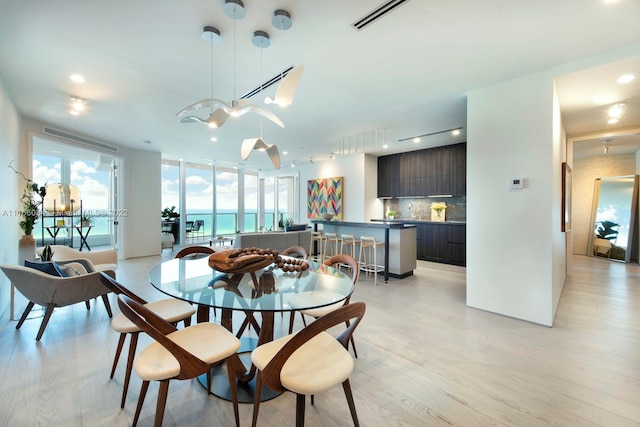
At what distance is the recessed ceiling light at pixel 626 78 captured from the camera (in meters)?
2.76

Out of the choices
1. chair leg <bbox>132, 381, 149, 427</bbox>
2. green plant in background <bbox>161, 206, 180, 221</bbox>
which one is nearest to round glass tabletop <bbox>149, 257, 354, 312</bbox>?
chair leg <bbox>132, 381, 149, 427</bbox>

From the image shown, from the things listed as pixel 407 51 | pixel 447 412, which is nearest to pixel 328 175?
pixel 407 51

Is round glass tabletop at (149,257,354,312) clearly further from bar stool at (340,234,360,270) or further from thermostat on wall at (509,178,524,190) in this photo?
bar stool at (340,234,360,270)

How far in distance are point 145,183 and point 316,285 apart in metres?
6.58

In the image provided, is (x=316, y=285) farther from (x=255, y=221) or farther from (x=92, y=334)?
(x=255, y=221)

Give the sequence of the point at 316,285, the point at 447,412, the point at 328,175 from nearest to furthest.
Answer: the point at 447,412 < the point at 316,285 < the point at 328,175

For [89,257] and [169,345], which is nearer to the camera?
[169,345]

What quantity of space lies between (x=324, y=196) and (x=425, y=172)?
9.20ft

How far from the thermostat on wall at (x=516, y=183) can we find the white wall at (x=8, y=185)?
5.74 meters

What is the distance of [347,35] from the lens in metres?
2.23

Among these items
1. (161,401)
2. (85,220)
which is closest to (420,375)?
(161,401)

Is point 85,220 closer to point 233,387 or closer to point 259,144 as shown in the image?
point 259,144

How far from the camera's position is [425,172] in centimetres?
665

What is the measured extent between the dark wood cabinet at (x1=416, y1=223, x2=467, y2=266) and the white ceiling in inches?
103
